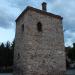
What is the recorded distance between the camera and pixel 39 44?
12.9m

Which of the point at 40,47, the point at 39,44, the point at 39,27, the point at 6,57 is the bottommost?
the point at 6,57

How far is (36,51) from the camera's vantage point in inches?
499

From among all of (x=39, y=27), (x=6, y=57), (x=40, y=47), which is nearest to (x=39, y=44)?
(x=40, y=47)

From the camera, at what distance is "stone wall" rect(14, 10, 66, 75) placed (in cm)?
1240

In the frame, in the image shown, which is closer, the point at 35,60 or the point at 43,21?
the point at 35,60

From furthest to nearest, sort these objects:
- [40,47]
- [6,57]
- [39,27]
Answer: [6,57], [39,27], [40,47]

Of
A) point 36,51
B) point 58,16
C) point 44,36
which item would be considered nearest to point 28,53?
point 36,51

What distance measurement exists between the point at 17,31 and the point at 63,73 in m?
5.64

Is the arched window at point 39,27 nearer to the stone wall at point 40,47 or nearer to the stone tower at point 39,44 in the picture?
the stone tower at point 39,44

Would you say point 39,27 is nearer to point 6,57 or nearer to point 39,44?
point 39,44

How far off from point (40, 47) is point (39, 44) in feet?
0.83

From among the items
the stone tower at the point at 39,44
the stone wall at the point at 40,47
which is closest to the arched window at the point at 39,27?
the stone tower at the point at 39,44

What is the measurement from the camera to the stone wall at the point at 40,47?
12398mm

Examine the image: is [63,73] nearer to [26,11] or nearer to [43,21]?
[43,21]
